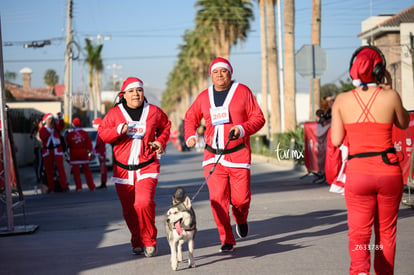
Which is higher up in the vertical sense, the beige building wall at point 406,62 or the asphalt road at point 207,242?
the beige building wall at point 406,62

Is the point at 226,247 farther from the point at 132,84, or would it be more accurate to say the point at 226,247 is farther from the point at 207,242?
the point at 132,84

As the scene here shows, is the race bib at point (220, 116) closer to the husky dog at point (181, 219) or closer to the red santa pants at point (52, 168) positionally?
the husky dog at point (181, 219)

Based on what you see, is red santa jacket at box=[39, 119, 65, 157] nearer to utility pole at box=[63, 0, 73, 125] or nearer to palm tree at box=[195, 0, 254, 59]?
utility pole at box=[63, 0, 73, 125]

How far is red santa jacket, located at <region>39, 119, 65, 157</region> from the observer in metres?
18.9

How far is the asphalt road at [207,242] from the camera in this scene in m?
7.48

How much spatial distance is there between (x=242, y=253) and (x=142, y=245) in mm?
1158

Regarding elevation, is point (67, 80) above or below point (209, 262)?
above

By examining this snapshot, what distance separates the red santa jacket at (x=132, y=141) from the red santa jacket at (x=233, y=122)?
1.39ft

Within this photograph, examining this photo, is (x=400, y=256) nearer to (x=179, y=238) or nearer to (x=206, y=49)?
(x=179, y=238)

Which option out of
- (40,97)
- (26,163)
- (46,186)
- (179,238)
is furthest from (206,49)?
(179,238)

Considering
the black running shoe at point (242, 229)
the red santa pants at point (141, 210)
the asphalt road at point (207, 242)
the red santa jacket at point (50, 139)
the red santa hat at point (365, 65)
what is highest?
the red santa hat at point (365, 65)

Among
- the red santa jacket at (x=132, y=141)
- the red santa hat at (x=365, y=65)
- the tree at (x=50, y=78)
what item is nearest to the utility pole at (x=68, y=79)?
the red santa jacket at (x=132, y=141)

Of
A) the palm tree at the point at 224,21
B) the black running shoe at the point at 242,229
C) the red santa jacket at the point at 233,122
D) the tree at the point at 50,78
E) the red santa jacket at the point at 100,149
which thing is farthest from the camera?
the tree at the point at 50,78

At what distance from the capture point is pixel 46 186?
19422 mm
